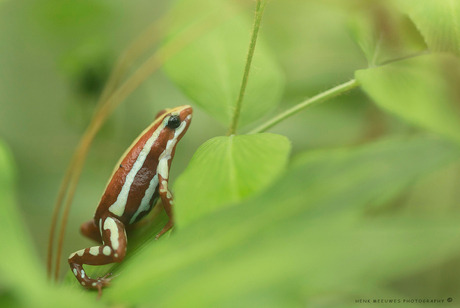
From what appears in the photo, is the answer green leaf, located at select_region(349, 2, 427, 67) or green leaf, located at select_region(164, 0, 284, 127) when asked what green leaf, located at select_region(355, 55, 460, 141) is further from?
green leaf, located at select_region(164, 0, 284, 127)

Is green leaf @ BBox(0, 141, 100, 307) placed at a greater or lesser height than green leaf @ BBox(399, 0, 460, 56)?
lesser

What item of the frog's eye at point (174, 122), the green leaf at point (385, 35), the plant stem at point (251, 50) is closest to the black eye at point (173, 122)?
the frog's eye at point (174, 122)

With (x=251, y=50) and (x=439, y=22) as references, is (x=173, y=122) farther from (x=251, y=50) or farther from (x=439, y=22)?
(x=439, y=22)

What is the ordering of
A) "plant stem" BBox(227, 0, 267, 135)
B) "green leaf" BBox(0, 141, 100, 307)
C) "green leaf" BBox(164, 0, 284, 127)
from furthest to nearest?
"green leaf" BBox(164, 0, 284, 127) < "plant stem" BBox(227, 0, 267, 135) < "green leaf" BBox(0, 141, 100, 307)

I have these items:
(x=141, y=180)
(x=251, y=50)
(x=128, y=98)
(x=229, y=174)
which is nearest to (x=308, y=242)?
(x=229, y=174)

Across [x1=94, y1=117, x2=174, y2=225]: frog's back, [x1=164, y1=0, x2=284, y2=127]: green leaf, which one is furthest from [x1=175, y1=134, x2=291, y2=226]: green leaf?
[x1=94, y1=117, x2=174, y2=225]: frog's back

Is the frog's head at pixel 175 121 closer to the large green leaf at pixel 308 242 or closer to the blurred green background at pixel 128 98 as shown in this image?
the blurred green background at pixel 128 98
